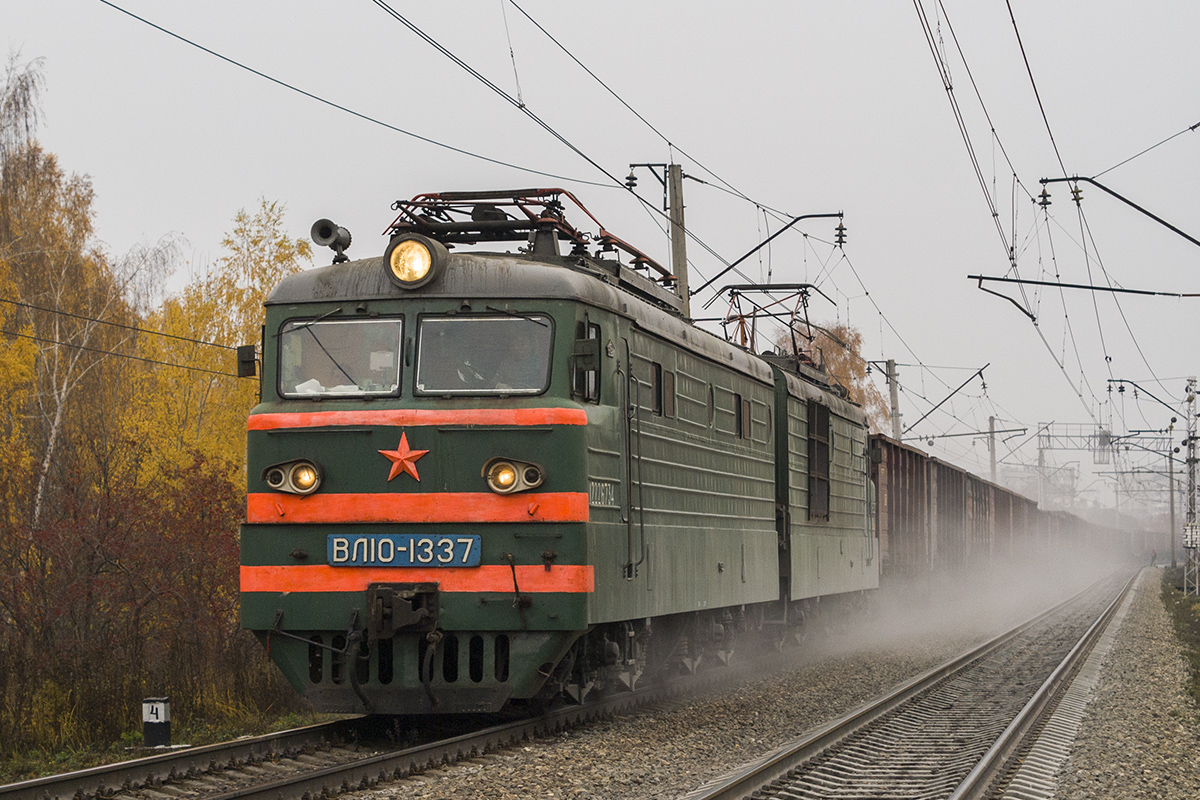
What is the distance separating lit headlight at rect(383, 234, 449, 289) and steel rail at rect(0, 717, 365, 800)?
314 centimetres

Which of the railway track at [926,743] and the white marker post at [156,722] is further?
the white marker post at [156,722]

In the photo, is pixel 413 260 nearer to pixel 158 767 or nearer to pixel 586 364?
pixel 586 364

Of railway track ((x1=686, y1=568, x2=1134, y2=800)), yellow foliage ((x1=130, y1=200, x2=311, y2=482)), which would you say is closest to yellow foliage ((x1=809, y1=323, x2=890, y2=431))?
yellow foliage ((x1=130, y1=200, x2=311, y2=482))

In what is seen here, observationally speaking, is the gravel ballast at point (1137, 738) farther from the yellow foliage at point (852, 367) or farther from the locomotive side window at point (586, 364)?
the yellow foliage at point (852, 367)

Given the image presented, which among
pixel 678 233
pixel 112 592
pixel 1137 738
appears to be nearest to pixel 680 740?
pixel 1137 738

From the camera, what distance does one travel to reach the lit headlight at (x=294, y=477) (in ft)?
30.5

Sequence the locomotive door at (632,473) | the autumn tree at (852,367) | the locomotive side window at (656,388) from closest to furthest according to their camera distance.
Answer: the locomotive door at (632,473) → the locomotive side window at (656,388) → the autumn tree at (852,367)

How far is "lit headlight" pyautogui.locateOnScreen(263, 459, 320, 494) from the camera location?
928cm

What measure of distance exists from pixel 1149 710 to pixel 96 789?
9471 mm

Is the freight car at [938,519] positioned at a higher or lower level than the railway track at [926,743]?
higher

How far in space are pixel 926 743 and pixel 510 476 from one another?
12.7 feet

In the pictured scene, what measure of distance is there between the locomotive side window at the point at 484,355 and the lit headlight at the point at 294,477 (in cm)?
92

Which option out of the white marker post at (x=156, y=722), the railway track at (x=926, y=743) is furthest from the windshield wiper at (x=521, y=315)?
the white marker post at (x=156, y=722)

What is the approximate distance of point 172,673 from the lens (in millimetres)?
11141
